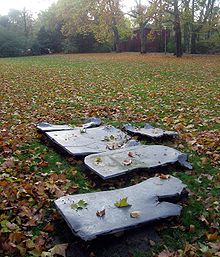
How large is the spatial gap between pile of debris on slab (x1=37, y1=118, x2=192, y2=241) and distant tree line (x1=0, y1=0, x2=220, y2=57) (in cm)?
1918

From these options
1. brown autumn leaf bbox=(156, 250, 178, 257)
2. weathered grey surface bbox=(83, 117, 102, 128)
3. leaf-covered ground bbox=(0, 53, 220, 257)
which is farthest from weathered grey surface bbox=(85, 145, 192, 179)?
weathered grey surface bbox=(83, 117, 102, 128)

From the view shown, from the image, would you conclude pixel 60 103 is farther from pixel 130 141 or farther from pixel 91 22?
pixel 91 22

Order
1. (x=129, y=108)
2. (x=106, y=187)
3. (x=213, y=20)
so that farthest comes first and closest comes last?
(x=213, y=20) < (x=129, y=108) < (x=106, y=187)

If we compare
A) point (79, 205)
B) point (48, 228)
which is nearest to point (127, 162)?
point (79, 205)

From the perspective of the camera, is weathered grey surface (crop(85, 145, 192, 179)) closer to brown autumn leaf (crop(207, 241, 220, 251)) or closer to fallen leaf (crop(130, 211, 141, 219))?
fallen leaf (crop(130, 211, 141, 219))

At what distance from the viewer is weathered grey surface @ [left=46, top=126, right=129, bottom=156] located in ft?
15.9

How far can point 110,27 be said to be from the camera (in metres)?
36.8

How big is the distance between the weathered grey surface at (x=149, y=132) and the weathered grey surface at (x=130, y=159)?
24.5 inches

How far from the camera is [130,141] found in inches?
202

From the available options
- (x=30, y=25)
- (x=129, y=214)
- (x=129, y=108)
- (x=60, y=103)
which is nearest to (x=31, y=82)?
(x=60, y=103)

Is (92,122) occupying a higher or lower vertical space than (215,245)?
higher

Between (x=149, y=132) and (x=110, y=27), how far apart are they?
33.1m

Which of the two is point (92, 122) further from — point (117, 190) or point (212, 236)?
point (212, 236)

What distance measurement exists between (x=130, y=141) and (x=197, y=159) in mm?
1037
